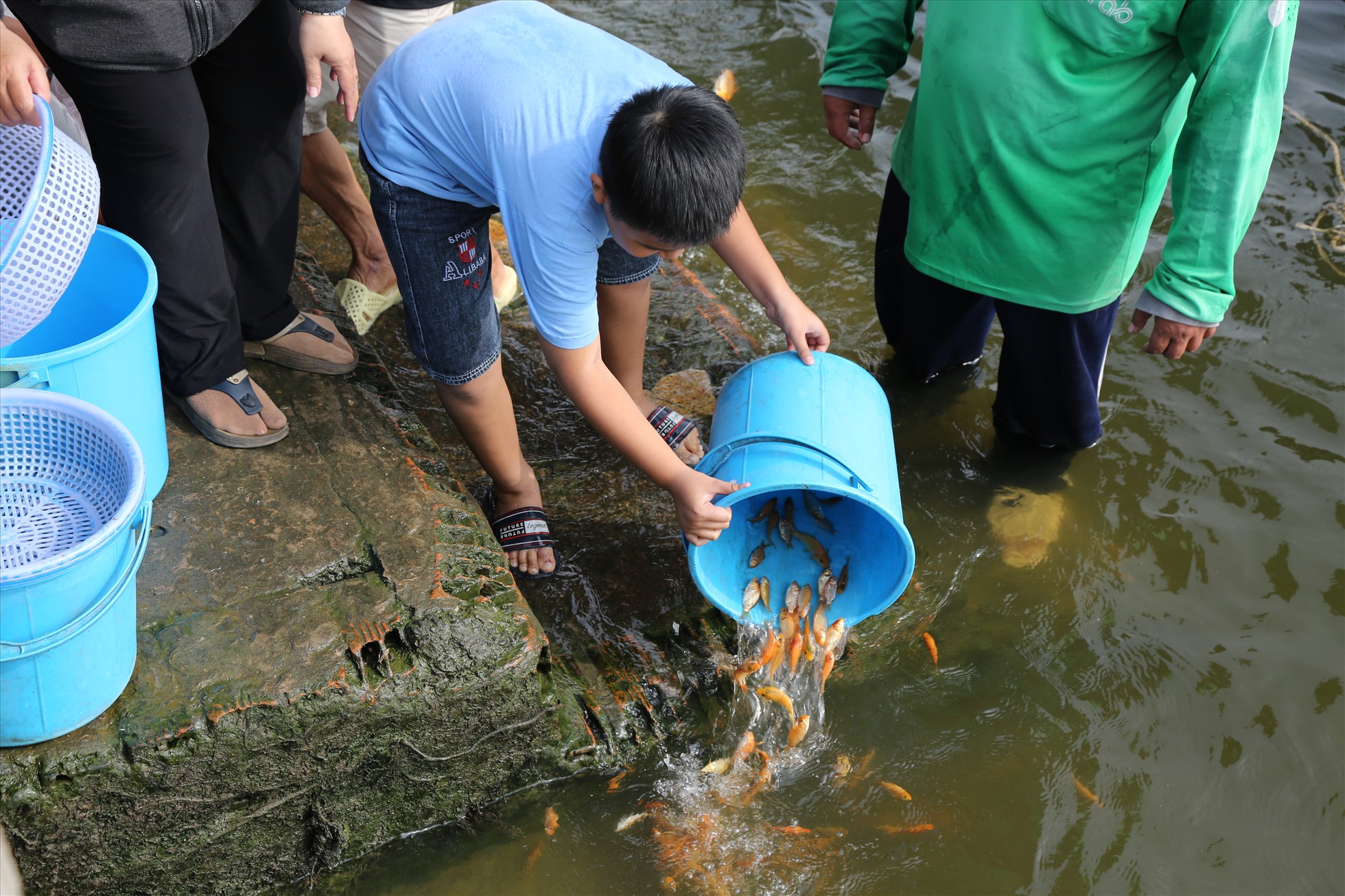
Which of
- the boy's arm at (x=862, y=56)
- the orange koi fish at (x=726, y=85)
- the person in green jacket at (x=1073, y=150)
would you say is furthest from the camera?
the orange koi fish at (x=726, y=85)

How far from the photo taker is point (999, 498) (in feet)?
12.0

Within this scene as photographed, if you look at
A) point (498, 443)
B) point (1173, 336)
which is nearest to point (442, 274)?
point (498, 443)

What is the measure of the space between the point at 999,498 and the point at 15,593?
3.03m

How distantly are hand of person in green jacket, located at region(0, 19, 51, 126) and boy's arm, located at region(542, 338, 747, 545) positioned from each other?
119 cm

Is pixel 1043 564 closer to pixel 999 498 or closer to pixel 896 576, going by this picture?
pixel 999 498

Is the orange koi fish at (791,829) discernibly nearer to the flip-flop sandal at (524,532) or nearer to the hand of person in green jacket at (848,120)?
the flip-flop sandal at (524,532)

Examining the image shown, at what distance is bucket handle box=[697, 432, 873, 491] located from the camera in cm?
249

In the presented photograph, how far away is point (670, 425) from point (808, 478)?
104 cm

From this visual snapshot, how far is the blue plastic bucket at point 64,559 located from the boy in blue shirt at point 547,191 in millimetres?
870

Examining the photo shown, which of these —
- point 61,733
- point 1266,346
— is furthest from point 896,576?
point 1266,346

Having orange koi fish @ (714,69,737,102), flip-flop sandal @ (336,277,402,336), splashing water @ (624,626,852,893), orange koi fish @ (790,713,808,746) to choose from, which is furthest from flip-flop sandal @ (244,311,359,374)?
orange koi fish @ (714,69,737,102)

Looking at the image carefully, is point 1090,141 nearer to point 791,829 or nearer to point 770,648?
point 770,648

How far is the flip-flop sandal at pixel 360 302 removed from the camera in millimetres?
3693

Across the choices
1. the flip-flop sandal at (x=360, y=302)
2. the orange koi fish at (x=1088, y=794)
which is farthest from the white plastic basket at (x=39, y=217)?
the orange koi fish at (x=1088, y=794)
